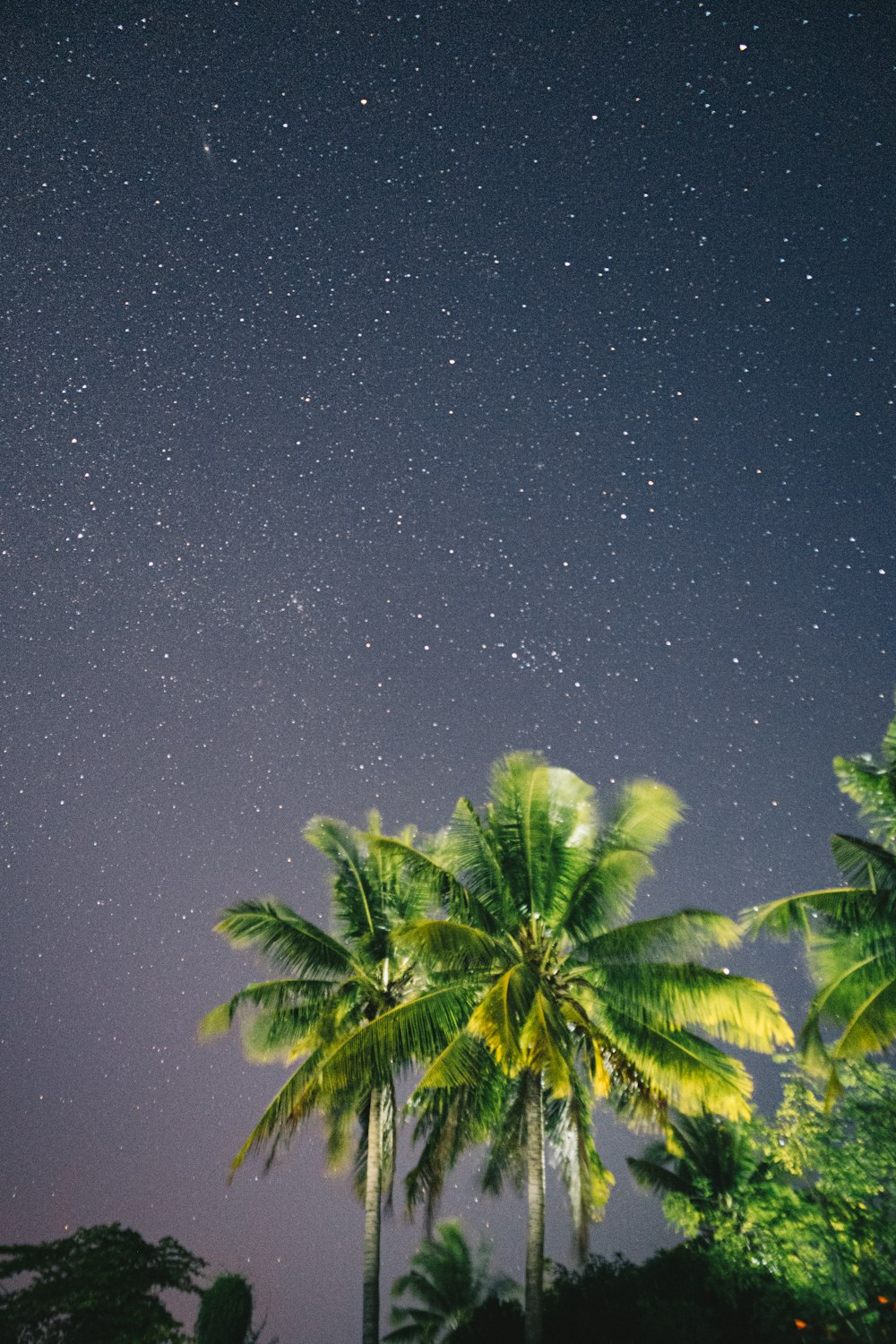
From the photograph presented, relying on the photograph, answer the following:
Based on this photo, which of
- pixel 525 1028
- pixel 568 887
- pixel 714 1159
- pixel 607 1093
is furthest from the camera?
pixel 714 1159

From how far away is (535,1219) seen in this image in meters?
10.5

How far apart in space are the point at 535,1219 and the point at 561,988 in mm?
3087

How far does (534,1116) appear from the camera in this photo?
10.8 metres

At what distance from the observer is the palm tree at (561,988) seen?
9359 millimetres

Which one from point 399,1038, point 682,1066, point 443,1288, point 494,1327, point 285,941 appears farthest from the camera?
point 443,1288

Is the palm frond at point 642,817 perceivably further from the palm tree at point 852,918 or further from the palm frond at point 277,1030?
the palm frond at point 277,1030

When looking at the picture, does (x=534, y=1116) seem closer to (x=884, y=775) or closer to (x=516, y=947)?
(x=516, y=947)

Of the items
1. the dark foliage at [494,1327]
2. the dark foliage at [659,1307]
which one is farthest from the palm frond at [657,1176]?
the dark foliage at [494,1327]

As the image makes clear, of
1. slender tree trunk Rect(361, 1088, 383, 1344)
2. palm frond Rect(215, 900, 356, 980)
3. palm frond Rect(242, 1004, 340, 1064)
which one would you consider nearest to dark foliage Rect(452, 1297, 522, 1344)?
slender tree trunk Rect(361, 1088, 383, 1344)

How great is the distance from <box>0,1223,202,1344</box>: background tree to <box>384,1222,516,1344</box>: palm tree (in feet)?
47.9

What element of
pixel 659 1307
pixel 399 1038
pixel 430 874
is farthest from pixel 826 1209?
pixel 430 874

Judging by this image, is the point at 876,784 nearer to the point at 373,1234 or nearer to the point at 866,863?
the point at 866,863

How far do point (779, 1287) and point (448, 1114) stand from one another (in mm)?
6160

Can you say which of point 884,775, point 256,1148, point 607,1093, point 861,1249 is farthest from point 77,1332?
point 884,775
